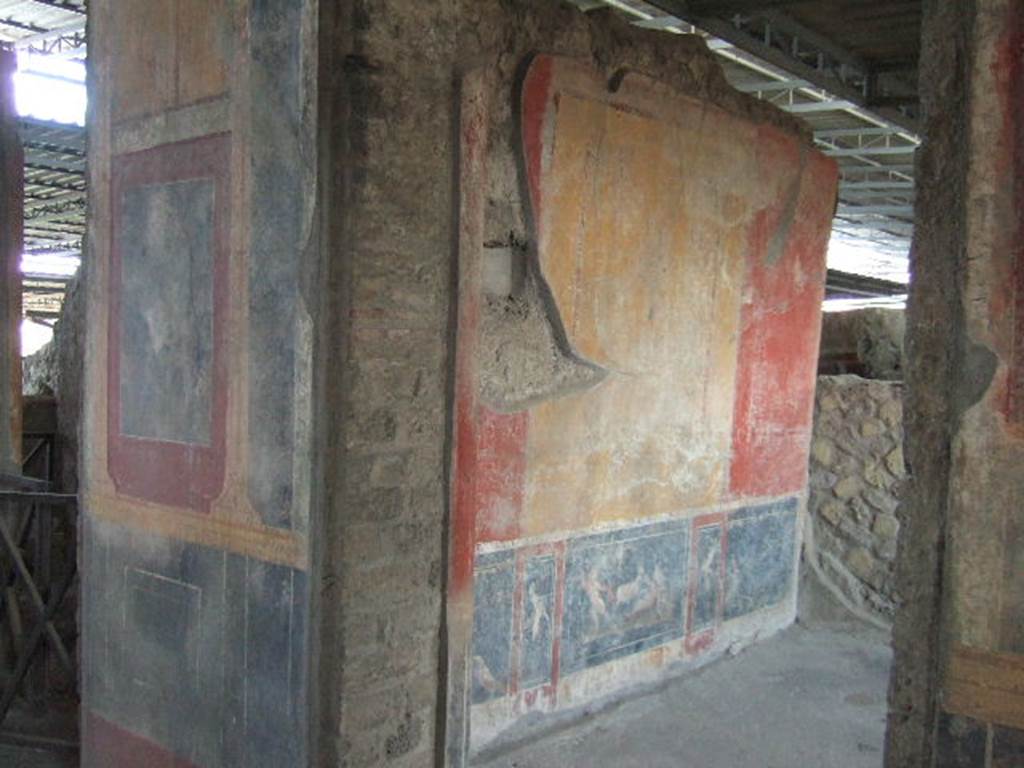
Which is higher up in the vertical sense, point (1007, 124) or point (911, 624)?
point (1007, 124)

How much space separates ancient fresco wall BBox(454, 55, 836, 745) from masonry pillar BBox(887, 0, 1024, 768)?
1453 mm

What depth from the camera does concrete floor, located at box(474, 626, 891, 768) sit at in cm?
409

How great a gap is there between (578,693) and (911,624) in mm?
2743

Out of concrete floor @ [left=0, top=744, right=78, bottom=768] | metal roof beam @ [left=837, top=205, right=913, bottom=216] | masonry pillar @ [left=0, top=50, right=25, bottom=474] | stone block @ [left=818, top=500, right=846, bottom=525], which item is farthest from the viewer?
metal roof beam @ [left=837, top=205, right=913, bottom=216]

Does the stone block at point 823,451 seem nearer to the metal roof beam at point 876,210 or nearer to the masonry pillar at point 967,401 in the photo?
the masonry pillar at point 967,401

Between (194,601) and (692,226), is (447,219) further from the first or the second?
(692,226)

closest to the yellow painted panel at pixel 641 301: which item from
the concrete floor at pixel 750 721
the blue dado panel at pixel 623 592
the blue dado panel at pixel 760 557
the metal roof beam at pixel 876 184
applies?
the blue dado panel at pixel 623 592

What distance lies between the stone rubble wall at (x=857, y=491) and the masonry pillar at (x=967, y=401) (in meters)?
4.25

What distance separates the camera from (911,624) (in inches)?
75.0

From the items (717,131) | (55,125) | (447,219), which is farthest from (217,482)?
(55,125)

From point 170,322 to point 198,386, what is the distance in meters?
0.25

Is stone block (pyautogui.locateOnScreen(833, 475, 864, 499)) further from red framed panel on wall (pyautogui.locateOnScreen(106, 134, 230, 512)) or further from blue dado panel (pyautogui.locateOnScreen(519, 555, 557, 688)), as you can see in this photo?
red framed panel on wall (pyautogui.locateOnScreen(106, 134, 230, 512))

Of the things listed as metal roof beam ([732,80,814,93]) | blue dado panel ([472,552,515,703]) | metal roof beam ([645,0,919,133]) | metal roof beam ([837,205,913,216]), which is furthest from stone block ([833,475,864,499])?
metal roof beam ([837,205,913,216])

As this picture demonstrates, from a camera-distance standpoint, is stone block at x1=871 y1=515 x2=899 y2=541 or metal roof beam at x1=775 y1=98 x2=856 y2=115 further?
metal roof beam at x1=775 y1=98 x2=856 y2=115
